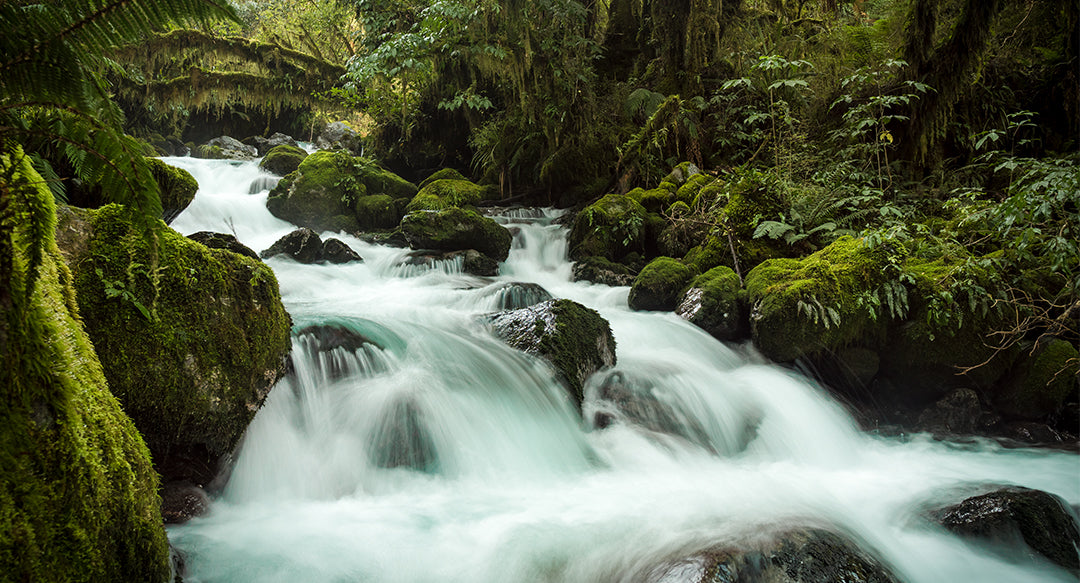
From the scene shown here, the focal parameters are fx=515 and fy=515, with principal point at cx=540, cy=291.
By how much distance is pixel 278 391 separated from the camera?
3.65 m

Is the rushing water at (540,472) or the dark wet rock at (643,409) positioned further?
the dark wet rock at (643,409)

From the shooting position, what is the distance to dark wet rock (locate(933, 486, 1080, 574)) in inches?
111

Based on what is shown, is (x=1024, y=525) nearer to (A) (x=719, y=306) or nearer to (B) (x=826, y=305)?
(B) (x=826, y=305)

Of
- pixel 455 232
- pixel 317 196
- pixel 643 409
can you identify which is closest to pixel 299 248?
pixel 455 232

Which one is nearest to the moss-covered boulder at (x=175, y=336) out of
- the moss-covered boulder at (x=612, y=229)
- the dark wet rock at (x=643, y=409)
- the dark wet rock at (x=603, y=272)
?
the dark wet rock at (x=643, y=409)

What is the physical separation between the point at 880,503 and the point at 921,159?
576cm

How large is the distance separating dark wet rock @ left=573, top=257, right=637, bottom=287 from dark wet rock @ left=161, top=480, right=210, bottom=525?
6.30 meters

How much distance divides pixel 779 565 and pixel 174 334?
A: 10.6ft

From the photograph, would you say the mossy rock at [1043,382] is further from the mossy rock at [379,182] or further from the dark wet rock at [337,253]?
the mossy rock at [379,182]

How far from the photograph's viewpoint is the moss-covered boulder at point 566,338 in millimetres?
4656

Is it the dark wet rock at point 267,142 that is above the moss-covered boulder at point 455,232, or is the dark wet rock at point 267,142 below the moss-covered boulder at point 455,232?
above

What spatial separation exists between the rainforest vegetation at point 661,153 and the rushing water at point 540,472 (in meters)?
0.90

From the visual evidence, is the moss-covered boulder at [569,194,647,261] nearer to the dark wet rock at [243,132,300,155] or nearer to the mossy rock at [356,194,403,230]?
the mossy rock at [356,194,403,230]

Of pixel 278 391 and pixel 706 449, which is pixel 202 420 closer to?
pixel 278 391
